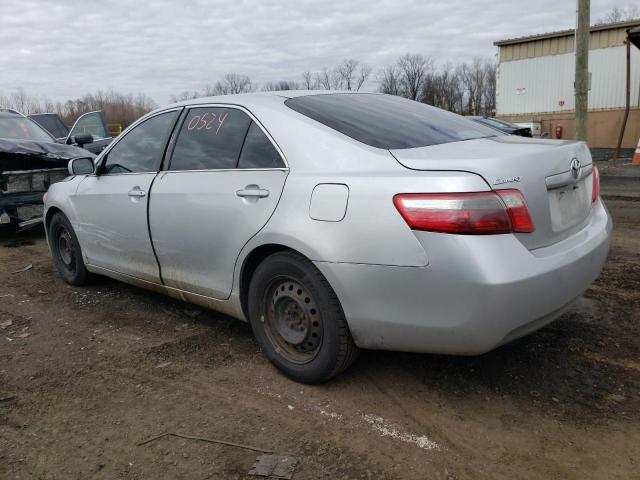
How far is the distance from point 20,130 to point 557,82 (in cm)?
1993

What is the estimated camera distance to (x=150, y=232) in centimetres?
387

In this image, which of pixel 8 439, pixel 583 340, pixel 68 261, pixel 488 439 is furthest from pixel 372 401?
pixel 68 261

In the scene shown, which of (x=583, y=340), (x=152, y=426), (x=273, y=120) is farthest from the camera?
(x=583, y=340)

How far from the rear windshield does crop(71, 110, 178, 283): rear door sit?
1.21 metres

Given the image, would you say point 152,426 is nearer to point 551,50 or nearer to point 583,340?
point 583,340

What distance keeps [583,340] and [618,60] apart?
20.5 metres

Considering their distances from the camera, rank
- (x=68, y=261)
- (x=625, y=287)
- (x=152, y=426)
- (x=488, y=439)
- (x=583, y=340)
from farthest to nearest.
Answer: (x=68, y=261)
(x=625, y=287)
(x=583, y=340)
(x=152, y=426)
(x=488, y=439)

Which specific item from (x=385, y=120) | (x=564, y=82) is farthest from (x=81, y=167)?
(x=564, y=82)

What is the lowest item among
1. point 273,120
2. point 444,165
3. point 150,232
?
point 150,232

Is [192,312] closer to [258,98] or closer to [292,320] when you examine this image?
[292,320]

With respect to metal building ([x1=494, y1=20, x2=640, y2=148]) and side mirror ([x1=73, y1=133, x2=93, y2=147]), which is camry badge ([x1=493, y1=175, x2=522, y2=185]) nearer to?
side mirror ([x1=73, y1=133, x2=93, y2=147])

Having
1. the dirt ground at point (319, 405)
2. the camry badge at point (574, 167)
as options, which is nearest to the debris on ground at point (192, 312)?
the dirt ground at point (319, 405)

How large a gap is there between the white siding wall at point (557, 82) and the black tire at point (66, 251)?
20890mm

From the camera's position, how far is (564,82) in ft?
71.3
